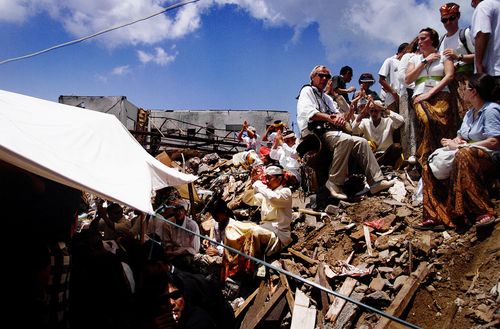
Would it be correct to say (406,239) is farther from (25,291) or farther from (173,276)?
(25,291)

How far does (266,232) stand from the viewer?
5492 millimetres

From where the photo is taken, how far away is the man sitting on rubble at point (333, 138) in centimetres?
568

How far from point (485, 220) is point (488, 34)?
2202mm

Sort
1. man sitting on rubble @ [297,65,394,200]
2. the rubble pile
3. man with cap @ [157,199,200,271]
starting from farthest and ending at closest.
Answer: man with cap @ [157,199,200,271], man sitting on rubble @ [297,65,394,200], the rubble pile

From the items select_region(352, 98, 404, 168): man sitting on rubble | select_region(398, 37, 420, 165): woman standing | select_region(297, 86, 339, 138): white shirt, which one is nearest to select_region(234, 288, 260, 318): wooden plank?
select_region(297, 86, 339, 138): white shirt

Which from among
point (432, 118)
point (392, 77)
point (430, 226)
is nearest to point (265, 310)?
point (430, 226)

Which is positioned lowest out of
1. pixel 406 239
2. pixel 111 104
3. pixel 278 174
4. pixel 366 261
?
pixel 366 261

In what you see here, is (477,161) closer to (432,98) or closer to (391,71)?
(432,98)

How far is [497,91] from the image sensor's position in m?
3.75

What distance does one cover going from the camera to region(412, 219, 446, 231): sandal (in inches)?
164

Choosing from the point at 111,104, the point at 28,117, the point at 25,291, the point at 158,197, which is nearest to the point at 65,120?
the point at 28,117

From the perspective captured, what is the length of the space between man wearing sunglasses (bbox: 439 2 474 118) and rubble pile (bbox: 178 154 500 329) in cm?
170

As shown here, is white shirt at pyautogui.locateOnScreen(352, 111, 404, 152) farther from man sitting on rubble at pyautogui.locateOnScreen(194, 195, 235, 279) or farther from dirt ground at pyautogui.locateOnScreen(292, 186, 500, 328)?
man sitting on rubble at pyautogui.locateOnScreen(194, 195, 235, 279)

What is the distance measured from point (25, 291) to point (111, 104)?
22999 mm
